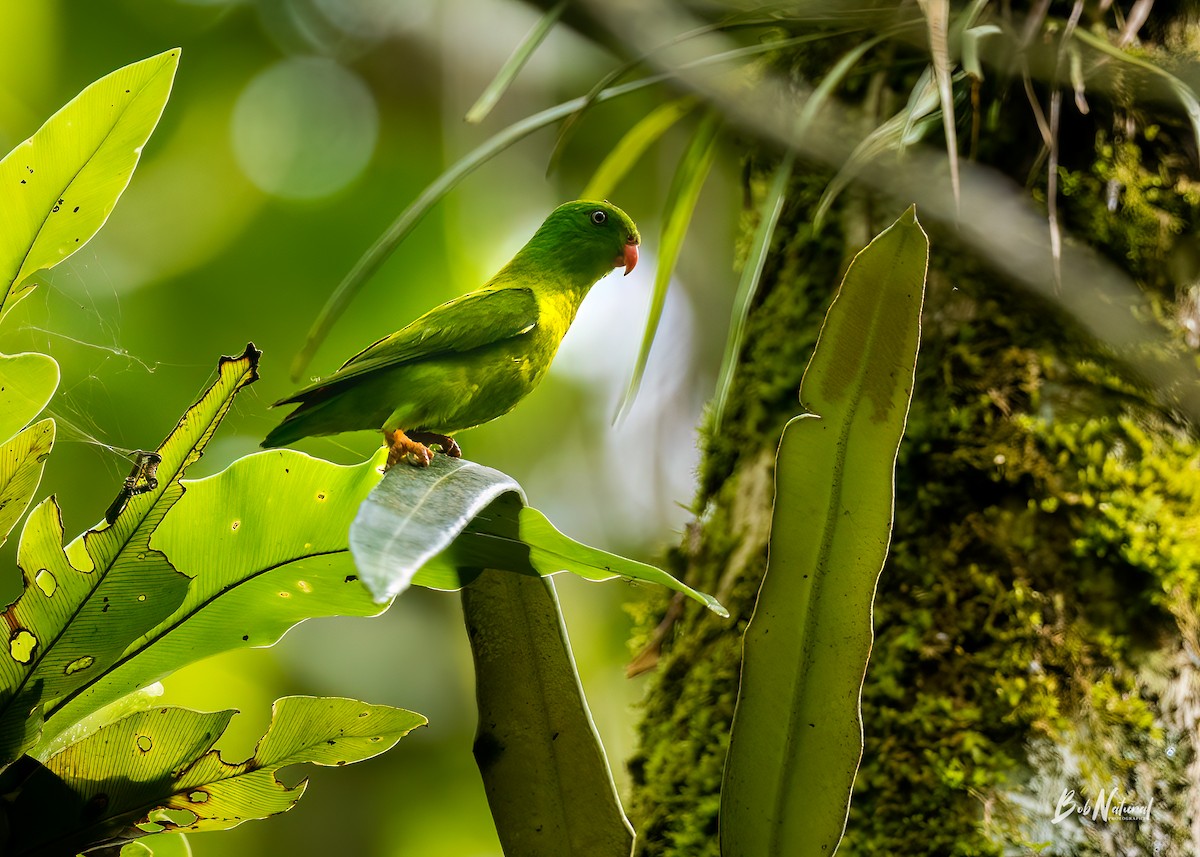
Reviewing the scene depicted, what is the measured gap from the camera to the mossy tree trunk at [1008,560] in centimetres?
114

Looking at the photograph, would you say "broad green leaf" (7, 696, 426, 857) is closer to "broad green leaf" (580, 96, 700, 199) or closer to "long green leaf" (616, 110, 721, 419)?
"long green leaf" (616, 110, 721, 419)

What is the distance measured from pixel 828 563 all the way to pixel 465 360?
0.38m

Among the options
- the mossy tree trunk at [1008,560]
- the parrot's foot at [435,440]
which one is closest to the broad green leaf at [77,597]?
the parrot's foot at [435,440]

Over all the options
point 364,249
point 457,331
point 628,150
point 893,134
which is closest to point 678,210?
point 628,150

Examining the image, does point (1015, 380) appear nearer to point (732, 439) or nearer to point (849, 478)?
point (732, 439)

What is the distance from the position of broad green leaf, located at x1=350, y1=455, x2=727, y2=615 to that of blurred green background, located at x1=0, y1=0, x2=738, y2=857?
5.24ft

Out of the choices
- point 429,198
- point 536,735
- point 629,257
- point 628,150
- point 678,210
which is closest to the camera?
point 536,735

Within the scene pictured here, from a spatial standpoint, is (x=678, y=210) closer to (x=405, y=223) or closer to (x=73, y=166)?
(x=405, y=223)

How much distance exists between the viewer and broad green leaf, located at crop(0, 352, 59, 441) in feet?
2.35

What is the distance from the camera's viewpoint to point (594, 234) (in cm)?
90

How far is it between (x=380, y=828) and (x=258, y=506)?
9.27 feet
